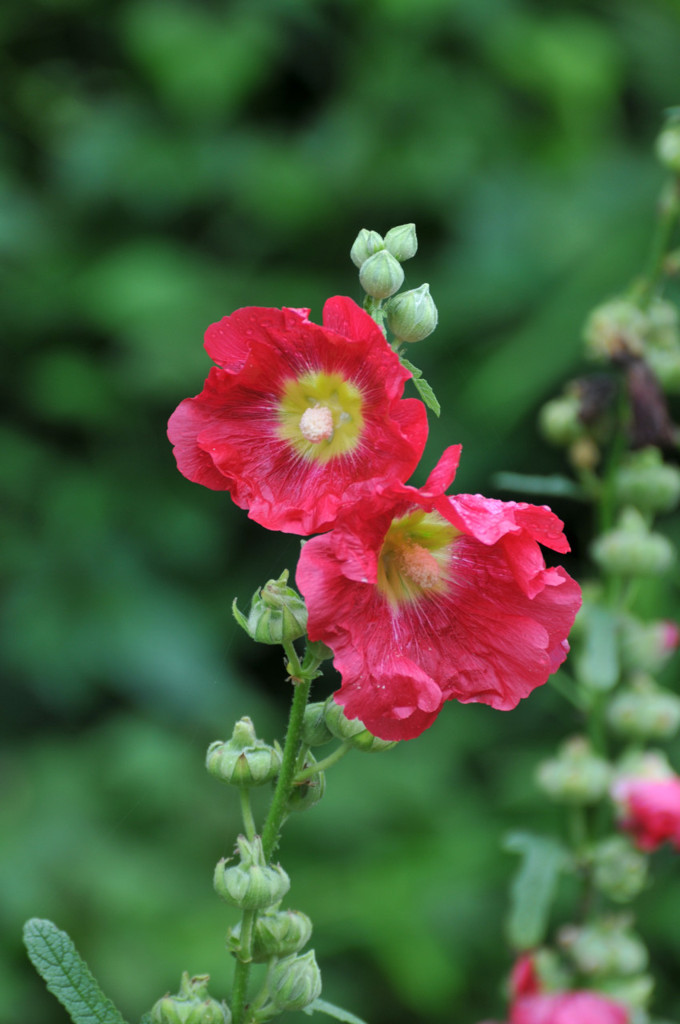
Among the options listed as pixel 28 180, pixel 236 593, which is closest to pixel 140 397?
pixel 236 593

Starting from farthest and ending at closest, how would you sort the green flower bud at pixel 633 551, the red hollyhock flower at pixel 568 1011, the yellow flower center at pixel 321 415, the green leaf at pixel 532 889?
the green flower bud at pixel 633 551 < the green leaf at pixel 532 889 < the red hollyhock flower at pixel 568 1011 < the yellow flower center at pixel 321 415

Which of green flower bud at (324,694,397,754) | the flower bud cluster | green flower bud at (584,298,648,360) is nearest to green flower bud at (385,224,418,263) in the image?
the flower bud cluster

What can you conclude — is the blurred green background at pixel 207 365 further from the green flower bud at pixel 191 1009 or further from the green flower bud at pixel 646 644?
the green flower bud at pixel 191 1009

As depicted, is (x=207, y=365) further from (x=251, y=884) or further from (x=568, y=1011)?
(x=251, y=884)

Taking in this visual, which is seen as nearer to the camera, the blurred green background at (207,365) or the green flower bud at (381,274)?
the green flower bud at (381,274)

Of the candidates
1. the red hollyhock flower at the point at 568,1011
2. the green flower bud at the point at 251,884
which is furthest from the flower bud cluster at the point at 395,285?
the red hollyhock flower at the point at 568,1011

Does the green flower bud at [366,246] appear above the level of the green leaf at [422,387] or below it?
above

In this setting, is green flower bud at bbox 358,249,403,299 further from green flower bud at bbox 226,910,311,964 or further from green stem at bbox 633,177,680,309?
green stem at bbox 633,177,680,309
